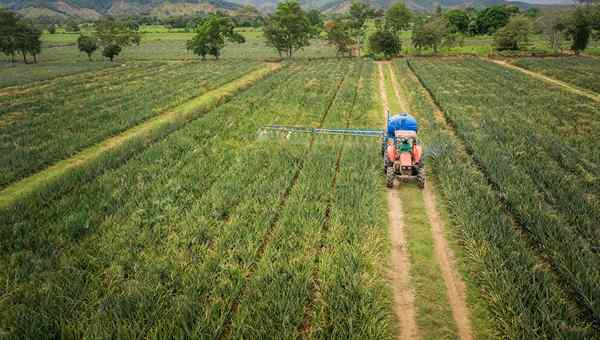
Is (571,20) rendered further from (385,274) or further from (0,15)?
(0,15)

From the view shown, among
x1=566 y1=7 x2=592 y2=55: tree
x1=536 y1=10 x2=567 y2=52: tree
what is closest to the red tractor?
x1=566 y1=7 x2=592 y2=55: tree

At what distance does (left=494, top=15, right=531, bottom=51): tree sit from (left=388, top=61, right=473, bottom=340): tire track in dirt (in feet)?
199

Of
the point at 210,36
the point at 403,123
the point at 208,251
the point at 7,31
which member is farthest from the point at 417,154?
the point at 7,31

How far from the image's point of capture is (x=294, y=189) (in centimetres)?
1092

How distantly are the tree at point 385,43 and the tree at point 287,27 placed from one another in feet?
39.5

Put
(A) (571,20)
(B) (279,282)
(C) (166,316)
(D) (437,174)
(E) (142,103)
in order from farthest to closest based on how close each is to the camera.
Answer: (A) (571,20), (E) (142,103), (D) (437,174), (B) (279,282), (C) (166,316)

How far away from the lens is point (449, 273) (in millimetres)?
7465

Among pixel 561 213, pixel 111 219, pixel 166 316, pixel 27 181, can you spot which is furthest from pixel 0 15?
pixel 561 213

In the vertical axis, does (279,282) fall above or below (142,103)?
below

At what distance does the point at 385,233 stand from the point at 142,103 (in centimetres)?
2324

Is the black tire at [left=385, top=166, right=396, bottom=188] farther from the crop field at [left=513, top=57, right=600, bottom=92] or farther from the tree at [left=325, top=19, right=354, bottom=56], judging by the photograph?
the tree at [left=325, top=19, right=354, bottom=56]

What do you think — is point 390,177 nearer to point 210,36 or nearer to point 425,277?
point 425,277

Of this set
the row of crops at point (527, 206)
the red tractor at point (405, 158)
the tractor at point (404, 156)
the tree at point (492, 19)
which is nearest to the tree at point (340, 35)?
the row of crops at point (527, 206)

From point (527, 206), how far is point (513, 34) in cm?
6158
